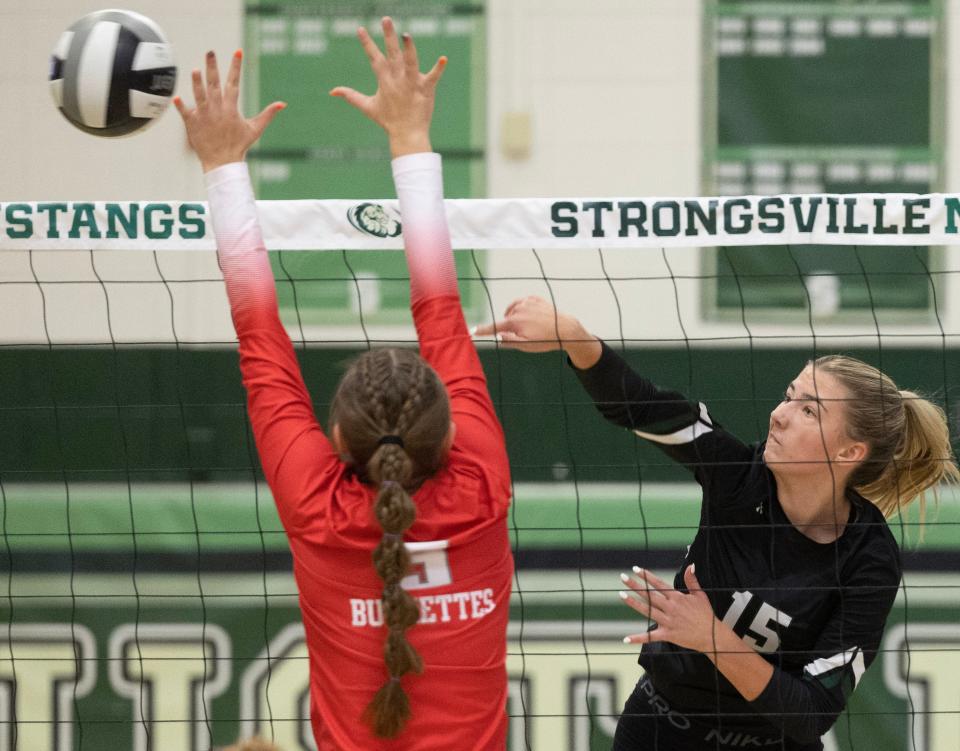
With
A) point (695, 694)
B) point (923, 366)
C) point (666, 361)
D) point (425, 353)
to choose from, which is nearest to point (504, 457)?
point (425, 353)

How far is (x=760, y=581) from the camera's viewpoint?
252 cm

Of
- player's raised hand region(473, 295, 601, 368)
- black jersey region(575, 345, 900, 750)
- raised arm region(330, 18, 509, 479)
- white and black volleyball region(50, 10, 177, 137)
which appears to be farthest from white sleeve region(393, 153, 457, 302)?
white and black volleyball region(50, 10, 177, 137)

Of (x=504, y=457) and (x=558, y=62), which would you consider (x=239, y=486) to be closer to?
(x=558, y=62)

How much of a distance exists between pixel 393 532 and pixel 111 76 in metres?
1.48

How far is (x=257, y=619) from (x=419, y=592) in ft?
10.0

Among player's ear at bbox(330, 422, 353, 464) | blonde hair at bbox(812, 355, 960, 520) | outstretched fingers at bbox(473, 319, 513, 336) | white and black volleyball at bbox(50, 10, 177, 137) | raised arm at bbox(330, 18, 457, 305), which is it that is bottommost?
blonde hair at bbox(812, 355, 960, 520)

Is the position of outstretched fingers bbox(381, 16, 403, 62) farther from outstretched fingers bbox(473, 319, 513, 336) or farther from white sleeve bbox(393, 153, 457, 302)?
outstretched fingers bbox(473, 319, 513, 336)

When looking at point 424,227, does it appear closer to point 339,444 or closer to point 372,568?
point 339,444

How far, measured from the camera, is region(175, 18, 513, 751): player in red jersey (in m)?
1.70

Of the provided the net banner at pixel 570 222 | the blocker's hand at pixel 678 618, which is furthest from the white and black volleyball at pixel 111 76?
the blocker's hand at pixel 678 618

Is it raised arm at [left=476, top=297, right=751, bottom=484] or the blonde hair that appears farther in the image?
the blonde hair

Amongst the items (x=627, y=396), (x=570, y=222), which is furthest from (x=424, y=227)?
(x=570, y=222)

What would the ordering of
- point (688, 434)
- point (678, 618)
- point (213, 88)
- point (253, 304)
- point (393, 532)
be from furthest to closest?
point (688, 434), point (678, 618), point (213, 88), point (253, 304), point (393, 532)

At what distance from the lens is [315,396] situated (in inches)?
189
